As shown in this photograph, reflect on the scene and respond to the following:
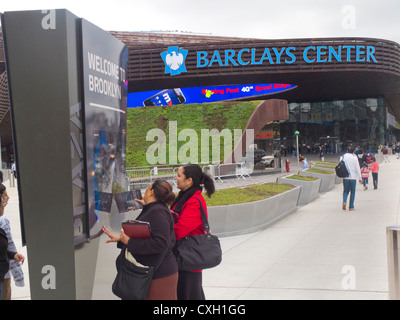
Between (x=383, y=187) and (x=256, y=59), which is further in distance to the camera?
(x=256, y=59)

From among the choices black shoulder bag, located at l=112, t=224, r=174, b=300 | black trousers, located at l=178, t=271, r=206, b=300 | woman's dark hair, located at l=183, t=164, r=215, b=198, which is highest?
woman's dark hair, located at l=183, t=164, r=215, b=198

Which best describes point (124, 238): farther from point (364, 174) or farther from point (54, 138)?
point (364, 174)

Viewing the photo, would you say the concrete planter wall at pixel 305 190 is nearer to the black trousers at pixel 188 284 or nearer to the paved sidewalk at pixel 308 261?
the paved sidewalk at pixel 308 261

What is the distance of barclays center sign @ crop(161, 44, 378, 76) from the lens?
43.5 meters

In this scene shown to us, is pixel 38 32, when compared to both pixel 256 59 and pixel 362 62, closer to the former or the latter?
pixel 256 59

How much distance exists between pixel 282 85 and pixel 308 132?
12150mm

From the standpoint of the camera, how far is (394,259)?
4.70 metres

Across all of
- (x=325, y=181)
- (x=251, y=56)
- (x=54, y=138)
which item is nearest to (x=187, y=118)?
(x=251, y=56)

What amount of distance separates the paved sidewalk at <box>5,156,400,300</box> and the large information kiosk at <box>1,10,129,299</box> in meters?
3.00

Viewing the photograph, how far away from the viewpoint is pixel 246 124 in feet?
109

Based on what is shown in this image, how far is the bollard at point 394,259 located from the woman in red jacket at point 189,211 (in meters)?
1.67

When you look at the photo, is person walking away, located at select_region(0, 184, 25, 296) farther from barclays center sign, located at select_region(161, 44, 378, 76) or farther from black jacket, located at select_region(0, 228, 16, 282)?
barclays center sign, located at select_region(161, 44, 378, 76)

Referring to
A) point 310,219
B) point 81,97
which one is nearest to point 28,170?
point 81,97

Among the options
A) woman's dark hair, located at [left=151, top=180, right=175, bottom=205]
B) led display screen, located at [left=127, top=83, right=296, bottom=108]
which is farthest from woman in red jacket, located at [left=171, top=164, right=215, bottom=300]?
led display screen, located at [left=127, top=83, right=296, bottom=108]
